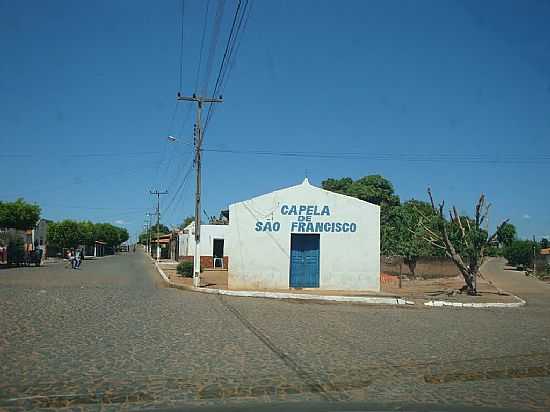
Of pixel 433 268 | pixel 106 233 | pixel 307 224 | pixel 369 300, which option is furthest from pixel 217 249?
pixel 106 233

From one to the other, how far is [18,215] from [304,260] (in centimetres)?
2843

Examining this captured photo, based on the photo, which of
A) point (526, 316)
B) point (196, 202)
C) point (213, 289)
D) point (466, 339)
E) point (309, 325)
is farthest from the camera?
point (196, 202)

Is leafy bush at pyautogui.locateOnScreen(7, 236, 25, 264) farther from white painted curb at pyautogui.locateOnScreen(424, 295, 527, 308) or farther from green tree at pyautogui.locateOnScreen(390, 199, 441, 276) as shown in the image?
white painted curb at pyautogui.locateOnScreen(424, 295, 527, 308)

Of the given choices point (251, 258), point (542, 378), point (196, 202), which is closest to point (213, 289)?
point (251, 258)

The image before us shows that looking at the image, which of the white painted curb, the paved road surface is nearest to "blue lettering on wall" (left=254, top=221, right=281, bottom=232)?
the white painted curb

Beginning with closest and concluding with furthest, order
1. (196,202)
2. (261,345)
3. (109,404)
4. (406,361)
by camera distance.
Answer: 1. (109,404)
2. (406,361)
3. (261,345)
4. (196,202)

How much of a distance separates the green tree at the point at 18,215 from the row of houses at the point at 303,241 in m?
26.2

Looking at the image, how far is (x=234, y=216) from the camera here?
78.1ft

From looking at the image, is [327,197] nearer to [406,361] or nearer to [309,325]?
[309,325]

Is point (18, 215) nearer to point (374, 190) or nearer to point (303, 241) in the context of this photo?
point (303, 241)

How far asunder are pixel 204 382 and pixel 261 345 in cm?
314

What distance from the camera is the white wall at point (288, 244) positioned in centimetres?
2381

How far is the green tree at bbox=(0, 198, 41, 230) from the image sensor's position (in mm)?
43094

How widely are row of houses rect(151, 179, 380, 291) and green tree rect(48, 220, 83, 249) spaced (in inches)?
2134
